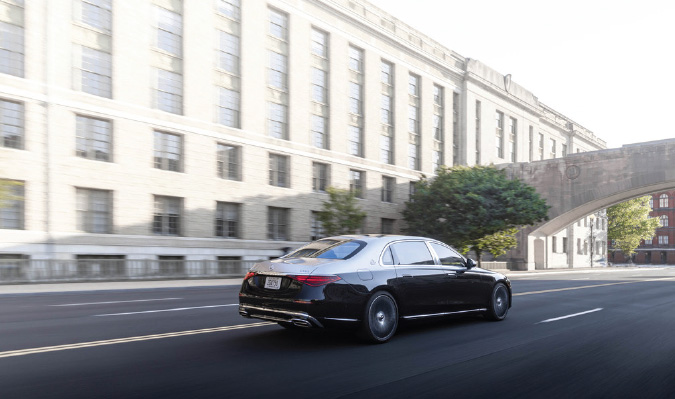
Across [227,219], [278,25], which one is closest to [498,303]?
[227,219]

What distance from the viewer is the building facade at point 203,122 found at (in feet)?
81.5

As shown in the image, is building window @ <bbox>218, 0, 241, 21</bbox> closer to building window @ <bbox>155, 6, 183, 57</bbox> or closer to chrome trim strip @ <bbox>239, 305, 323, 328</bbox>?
building window @ <bbox>155, 6, 183, 57</bbox>

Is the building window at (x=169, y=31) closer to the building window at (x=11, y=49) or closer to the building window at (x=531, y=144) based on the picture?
the building window at (x=11, y=49)

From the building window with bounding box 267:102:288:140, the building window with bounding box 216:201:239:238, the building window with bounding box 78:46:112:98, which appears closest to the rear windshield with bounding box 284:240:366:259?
the building window with bounding box 78:46:112:98

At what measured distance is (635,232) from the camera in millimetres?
72875

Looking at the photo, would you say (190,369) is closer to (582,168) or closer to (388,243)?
(388,243)

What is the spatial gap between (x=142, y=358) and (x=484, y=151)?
52.0 m

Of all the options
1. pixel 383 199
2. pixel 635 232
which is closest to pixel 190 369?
pixel 383 199

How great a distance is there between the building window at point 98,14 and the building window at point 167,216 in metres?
8.62

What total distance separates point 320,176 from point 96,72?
15.9 meters

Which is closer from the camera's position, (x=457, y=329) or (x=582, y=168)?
(x=457, y=329)

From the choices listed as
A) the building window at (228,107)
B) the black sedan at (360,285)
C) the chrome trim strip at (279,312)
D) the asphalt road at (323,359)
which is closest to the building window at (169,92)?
the building window at (228,107)

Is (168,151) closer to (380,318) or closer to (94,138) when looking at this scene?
(94,138)

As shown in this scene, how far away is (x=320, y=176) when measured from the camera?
38.4m
